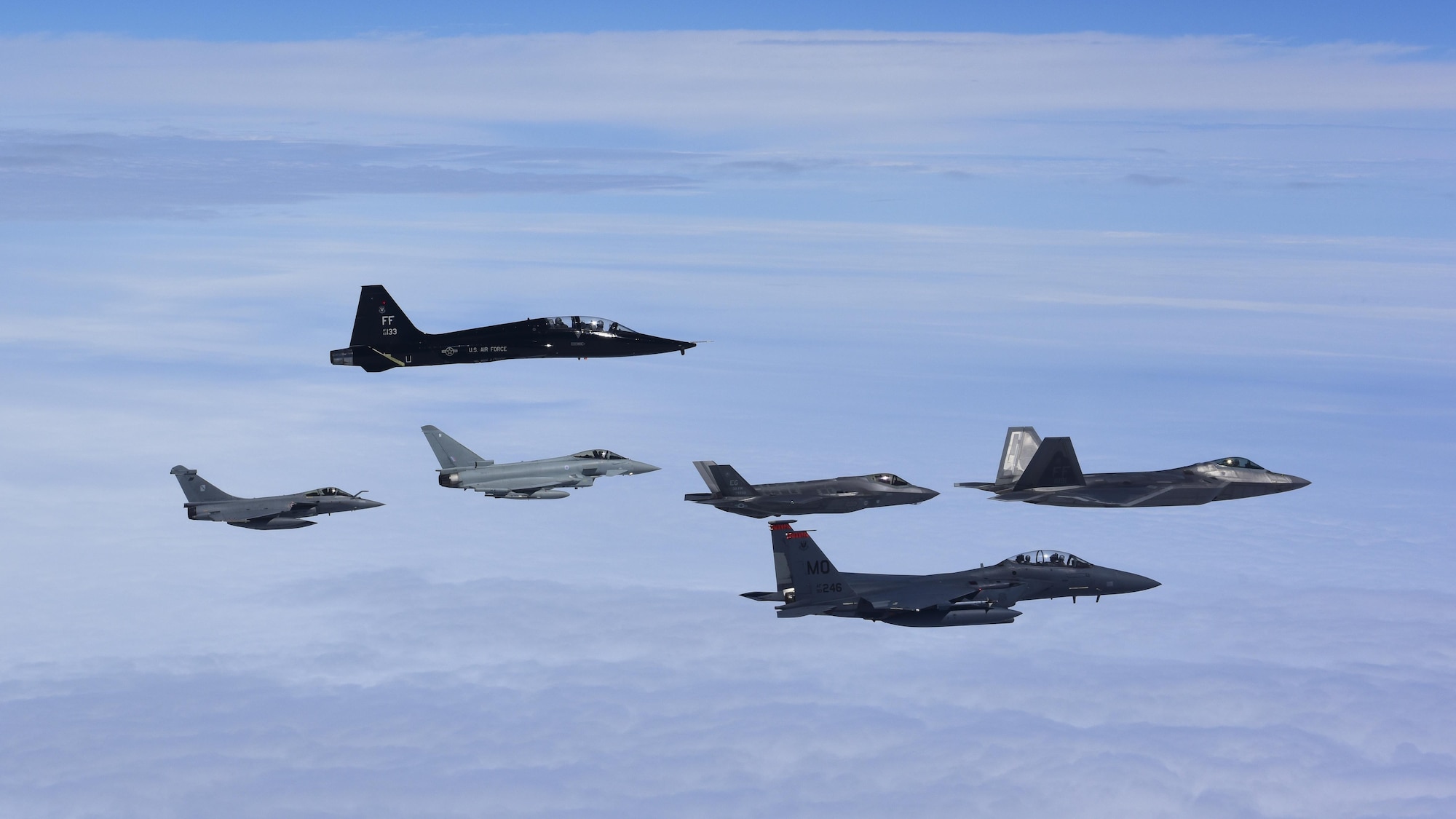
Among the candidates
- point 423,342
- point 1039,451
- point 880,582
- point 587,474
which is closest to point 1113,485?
point 1039,451

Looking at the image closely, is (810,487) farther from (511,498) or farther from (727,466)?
(511,498)

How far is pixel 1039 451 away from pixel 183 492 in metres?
49.9

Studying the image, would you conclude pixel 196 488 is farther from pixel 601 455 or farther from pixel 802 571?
pixel 802 571

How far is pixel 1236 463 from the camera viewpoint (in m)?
85.9

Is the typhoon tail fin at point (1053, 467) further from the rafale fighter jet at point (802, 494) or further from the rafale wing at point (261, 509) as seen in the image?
the rafale wing at point (261, 509)

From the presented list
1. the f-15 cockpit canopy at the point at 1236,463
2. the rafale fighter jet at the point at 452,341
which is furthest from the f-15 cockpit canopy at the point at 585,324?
the f-15 cockpit canopy at the point at 1236,463

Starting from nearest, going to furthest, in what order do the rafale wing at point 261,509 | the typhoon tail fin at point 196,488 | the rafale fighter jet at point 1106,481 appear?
the rafale fighter jet at point 1106,481
the rafale wing at point 261,509
the typhoon tail fin at point 196,488

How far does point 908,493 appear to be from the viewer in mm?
83750

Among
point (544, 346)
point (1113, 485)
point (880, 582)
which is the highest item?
point (544, 346)

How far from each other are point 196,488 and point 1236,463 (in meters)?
60.8

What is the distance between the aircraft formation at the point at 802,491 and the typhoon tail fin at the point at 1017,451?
0.08 m

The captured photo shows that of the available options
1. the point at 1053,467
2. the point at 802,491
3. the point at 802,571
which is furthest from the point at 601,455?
the point at 1053,467

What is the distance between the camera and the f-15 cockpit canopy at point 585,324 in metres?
87.4

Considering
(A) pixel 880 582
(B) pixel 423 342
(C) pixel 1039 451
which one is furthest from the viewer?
(B) pixel 423 342
